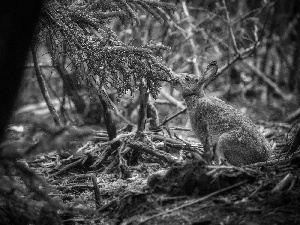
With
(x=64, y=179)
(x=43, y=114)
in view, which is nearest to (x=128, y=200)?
(x=64, y=179)

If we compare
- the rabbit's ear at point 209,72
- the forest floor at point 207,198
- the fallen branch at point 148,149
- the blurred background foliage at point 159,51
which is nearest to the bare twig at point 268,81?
the blurred background foliage at point 159,51

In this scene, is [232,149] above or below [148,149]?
below

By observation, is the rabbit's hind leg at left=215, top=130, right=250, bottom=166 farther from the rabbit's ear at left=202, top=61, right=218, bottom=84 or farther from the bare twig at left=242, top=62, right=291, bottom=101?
the bare twig at left=242, top=62, right=291, bottom=101

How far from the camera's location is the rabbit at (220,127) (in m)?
4.39

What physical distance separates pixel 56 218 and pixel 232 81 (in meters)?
10.5

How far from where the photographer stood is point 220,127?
4.83m

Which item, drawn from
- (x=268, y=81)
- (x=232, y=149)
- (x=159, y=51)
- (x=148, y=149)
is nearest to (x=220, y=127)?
(x=232, y=149)

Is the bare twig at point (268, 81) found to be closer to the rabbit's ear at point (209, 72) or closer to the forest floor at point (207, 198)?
the rabbit's ear at point (209, 72)

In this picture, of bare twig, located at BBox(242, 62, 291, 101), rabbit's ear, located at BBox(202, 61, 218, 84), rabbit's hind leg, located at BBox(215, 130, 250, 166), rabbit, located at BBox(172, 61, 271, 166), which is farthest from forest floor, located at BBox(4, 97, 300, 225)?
bare twig, located at BBox(242, 62, 291, 101)

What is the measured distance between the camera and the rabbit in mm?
4391

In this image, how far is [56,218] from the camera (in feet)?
9.73

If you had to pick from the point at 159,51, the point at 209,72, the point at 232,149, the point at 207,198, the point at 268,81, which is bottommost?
the point at 207,198

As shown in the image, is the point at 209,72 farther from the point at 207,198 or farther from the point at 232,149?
the point at 207,198

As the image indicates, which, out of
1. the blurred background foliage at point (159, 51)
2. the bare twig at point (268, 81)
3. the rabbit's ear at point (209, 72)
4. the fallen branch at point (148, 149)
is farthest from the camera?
the bare twig at point (268, 81)
